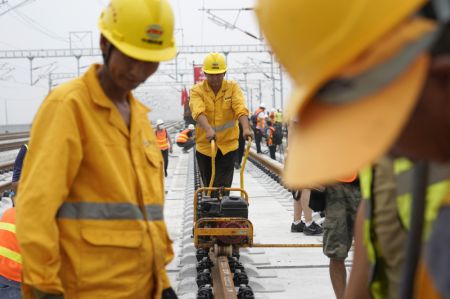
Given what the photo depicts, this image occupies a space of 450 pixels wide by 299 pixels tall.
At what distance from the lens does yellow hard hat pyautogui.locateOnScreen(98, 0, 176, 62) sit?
296 cm

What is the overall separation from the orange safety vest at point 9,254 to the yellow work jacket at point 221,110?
13.0ft

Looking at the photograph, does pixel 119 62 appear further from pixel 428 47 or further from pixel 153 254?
pixel 428 47

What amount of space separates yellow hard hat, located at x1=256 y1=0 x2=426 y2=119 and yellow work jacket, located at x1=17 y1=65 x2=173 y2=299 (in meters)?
1.73

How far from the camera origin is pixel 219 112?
796 centimetres

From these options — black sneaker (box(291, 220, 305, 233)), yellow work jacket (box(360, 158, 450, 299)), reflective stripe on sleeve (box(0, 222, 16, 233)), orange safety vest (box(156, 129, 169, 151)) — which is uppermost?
yellow work jacket (box(360, 158, 450, 299))

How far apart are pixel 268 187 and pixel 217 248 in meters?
7.90

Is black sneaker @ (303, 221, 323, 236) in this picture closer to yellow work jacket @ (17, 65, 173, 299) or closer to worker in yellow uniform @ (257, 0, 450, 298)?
yellow work jacket @ (17, 65, 173, 299)

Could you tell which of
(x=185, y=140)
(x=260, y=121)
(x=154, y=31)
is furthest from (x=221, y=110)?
(x=260, y=121)

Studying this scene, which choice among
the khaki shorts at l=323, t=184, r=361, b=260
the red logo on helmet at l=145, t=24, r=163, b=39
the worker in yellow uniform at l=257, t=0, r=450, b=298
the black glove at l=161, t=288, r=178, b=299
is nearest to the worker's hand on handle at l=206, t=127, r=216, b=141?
the khaki shorts at l=323, t=184, r=361, b=260

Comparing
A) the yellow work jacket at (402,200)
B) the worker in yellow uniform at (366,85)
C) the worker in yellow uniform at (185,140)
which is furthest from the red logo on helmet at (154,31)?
the worker in yellow uniform at (185,140)

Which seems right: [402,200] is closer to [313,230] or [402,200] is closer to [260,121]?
[313,230]

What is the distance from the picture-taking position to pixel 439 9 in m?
1.06

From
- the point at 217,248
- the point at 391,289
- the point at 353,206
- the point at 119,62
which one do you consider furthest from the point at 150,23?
the point at 217,248

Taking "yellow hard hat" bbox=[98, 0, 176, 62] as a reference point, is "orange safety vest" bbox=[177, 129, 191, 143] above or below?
below
